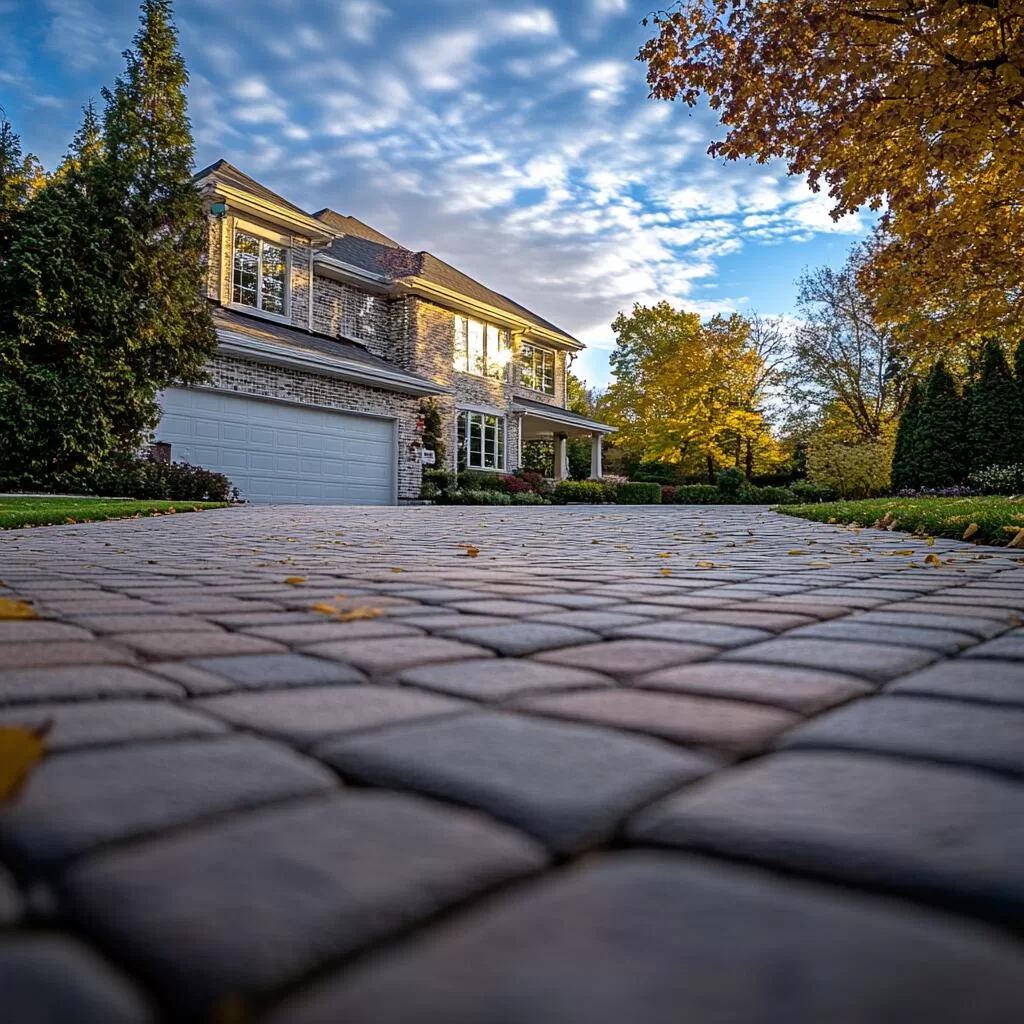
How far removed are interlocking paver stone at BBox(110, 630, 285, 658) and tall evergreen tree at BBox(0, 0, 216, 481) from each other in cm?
1083

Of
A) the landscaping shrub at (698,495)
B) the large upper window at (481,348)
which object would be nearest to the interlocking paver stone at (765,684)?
the large upper window at (481,348)

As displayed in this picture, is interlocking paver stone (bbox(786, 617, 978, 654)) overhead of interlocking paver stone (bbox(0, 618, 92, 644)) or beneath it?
overhead

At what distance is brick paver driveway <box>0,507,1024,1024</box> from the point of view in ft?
1.78

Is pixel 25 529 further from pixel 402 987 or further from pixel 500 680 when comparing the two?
pixel 402 987

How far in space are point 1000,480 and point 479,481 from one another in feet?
39.1

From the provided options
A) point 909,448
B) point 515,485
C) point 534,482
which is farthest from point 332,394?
point 909,448

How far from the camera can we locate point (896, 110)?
7.37 m

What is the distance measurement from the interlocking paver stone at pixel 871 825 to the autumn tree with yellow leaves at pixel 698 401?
2792 cm

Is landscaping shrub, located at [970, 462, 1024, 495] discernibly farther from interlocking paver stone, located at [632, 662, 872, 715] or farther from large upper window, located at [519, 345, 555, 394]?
interlocking paver stone, located at [632, 662, 872, 715]

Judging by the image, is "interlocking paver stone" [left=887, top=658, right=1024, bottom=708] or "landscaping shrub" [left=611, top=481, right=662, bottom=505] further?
"landscaping shrub" [left=611, top=481, right=662, bottom=505]

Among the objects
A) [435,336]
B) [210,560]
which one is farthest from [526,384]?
[210,560]

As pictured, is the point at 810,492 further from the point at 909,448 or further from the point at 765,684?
the point at 765,684

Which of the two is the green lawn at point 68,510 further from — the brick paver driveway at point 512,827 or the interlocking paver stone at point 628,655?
the interlocking paver stone at point 628,655

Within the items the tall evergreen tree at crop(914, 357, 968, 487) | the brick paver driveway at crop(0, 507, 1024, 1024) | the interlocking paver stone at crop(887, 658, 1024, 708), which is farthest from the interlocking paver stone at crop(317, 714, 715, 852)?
the tall evergreen tree at crop(914, 357, 968, 487)
